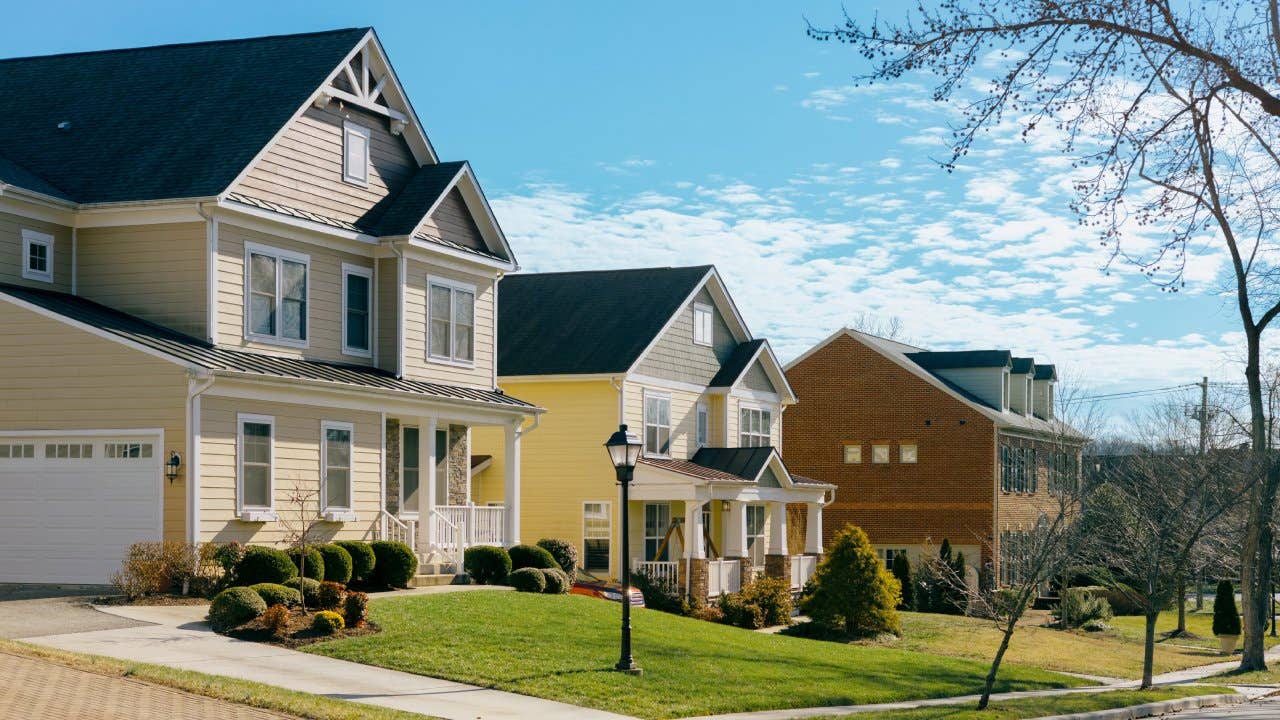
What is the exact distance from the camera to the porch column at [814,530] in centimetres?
4291

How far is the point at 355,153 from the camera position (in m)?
29.5

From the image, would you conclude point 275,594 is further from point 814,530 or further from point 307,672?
point 814,530

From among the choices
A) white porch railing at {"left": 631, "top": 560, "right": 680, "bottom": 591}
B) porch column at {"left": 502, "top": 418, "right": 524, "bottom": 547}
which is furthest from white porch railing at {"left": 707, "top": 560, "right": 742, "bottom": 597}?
porch column at {"left": 502, "top": 418, "right": 524, "bottom": 547}

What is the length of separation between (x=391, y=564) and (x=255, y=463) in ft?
10.4

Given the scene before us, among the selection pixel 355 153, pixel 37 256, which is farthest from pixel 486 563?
pixel 37 256

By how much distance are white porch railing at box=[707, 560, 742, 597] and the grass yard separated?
12052 millimetres

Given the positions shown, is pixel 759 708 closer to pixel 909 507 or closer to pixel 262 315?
pixel 262 315

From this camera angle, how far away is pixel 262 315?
2650 cm

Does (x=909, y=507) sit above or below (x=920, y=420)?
below

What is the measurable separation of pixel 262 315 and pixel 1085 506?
65.3 feet

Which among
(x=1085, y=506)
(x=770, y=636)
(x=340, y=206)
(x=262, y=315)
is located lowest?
(x=770, y=636)

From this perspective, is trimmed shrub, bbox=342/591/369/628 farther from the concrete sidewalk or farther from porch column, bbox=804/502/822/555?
porch column, bbox=804/502/822/555

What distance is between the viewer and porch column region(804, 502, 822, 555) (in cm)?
4291

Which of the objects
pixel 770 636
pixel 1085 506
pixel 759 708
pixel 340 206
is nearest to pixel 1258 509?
pixel 1085 506
